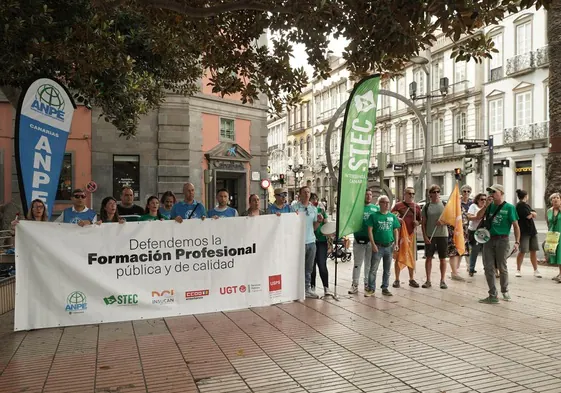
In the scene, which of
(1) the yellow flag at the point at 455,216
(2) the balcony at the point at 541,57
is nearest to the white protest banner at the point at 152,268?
(1) the yellow flag at the point at 455,216

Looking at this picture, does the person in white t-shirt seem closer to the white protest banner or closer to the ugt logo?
the white protest banner

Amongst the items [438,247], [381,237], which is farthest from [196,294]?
[438,247]

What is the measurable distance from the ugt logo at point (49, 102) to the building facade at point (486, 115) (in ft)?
74.3

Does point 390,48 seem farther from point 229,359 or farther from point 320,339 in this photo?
point 229,359

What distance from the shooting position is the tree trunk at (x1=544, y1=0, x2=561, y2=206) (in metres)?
13.1

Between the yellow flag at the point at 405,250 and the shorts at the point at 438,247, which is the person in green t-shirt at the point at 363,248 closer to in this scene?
the yellow flag at the point at 405,250

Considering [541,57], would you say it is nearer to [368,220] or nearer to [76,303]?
[368,220]

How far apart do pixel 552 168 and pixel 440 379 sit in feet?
32.7

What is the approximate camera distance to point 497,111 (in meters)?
37.7

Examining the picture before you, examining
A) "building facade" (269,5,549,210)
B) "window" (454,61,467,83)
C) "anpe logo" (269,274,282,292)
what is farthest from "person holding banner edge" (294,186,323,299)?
"window" (454,61,467,83)

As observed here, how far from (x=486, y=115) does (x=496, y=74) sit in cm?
287

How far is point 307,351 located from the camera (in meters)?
5.80

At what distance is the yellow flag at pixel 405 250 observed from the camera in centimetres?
1008

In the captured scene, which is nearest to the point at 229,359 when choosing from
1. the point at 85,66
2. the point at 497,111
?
the point at 85,66
